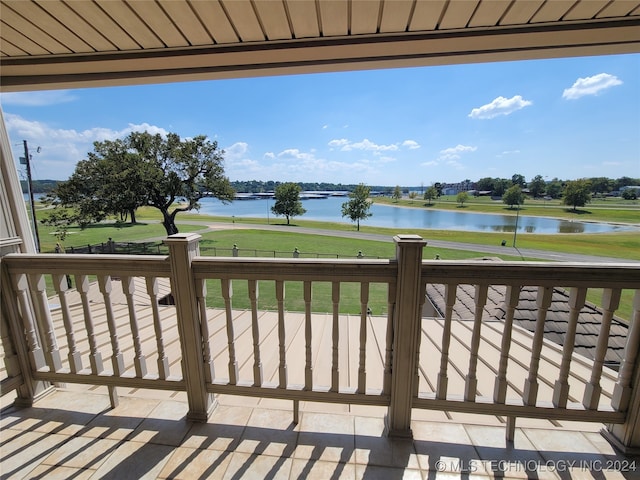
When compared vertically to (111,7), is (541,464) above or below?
below

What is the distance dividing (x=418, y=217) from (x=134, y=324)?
31.1 metres

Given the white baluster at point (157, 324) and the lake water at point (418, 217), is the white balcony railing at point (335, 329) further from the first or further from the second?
the lake water at point (418, 217)

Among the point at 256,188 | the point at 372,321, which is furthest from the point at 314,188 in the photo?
the point at 372,321

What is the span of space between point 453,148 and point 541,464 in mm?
33015

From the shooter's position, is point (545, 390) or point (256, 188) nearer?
point (545, 390)

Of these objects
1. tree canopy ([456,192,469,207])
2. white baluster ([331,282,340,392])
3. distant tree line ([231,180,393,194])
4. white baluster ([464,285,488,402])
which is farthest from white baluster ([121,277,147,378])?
tree canopy ([456,192,469,207])

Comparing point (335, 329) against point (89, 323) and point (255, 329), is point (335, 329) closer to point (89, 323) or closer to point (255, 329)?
point (255, 329)

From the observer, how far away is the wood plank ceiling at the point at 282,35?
119 centimetres

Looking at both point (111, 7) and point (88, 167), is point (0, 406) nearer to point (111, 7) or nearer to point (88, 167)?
point (111, 7)

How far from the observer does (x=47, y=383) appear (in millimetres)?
1778

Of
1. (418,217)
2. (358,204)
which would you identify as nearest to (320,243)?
(358,204)

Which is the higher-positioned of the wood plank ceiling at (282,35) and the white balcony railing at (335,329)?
the wood plank ceiling at (282,35)

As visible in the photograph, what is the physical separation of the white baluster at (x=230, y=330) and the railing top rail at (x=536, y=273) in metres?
1.06

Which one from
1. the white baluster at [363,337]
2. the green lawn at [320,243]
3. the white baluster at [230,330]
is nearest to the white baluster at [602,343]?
the white baluster at [363,337]
